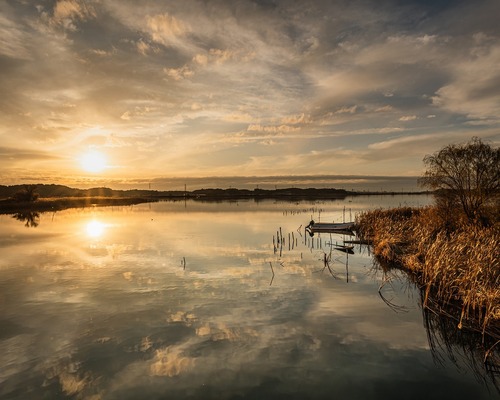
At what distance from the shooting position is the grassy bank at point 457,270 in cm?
1367

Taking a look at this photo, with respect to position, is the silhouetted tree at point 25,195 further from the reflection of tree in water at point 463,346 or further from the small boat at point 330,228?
the reflection of tree in water at point 463,346

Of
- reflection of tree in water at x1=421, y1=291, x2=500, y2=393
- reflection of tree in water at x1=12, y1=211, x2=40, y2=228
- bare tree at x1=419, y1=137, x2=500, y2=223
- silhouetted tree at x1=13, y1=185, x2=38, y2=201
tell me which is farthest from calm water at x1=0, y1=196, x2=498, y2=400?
silhouetted tree at x1=13, y1=185, x2=38, y2=201

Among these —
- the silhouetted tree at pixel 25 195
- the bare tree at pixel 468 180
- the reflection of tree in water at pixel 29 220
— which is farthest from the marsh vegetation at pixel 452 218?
the silhouetted tree at pixel 25 195

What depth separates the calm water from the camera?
10.0m

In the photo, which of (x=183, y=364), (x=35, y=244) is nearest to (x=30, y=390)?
(x=183, y=364)

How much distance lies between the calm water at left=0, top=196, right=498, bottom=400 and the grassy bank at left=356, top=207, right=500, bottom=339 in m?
1.42

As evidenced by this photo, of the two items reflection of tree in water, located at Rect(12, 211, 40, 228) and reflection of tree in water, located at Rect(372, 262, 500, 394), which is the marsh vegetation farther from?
reflection of tree in water, located at Rect(12, 211, 40, 228)

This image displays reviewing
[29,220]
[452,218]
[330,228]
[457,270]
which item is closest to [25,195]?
[29,220]

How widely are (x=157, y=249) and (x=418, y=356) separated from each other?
25293mm

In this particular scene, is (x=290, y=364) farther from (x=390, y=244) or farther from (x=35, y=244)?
(x=35, y=244)

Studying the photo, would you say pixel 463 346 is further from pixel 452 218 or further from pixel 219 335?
pixel 452 218

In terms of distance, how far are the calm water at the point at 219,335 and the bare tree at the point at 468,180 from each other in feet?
43.2

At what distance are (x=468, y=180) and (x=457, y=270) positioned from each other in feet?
60.6

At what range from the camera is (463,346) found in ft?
41.0
